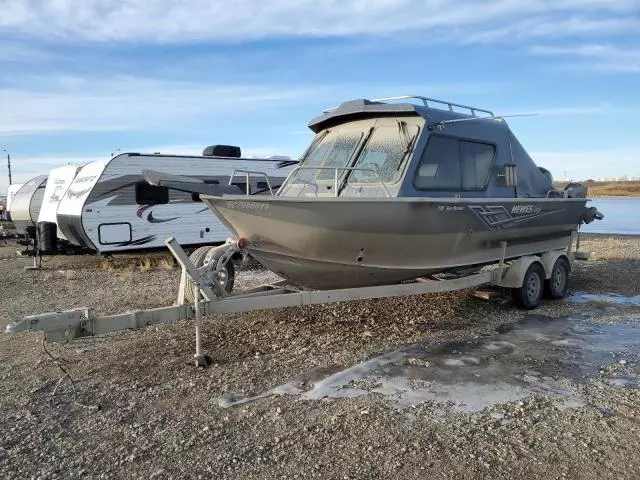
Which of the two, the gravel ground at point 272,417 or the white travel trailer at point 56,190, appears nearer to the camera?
the gravel ground at point 272,417

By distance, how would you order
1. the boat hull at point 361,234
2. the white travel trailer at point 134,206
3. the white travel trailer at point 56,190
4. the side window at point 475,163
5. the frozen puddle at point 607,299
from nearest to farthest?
the boat hull at point 361,234, the side window at point 475,163, the frozen puddle at point 607,299, the white travel trailer at point 134,206, the white travel trailer at point 56,190

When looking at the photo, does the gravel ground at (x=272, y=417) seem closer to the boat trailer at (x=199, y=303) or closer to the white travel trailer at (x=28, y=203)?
the boat trailer at (x=199, y=303)

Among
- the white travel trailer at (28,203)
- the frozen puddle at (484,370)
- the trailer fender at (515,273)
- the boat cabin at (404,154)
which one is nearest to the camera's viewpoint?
the frozen puddle at (484,370)

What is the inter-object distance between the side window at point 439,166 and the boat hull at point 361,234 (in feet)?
0.98

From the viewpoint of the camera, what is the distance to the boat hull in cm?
600

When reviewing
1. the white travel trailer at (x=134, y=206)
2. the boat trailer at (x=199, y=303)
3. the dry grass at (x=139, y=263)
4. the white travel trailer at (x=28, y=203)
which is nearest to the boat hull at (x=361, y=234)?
the boat trailer at (x=199, y=303)

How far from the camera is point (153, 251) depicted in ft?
46.2

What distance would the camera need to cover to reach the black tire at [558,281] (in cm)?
895

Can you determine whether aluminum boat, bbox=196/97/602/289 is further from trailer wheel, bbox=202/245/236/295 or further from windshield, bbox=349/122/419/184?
trailer wheel, bbox=202/245/236/295

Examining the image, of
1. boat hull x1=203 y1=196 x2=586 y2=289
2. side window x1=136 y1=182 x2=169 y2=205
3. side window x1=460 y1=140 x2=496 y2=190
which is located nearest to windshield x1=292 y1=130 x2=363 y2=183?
boat hull x1=203 y1=196 x2=586 y2=289

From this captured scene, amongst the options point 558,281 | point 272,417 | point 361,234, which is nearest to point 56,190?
point 361,234

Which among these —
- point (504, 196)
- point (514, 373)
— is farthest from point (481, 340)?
point (504, 196)

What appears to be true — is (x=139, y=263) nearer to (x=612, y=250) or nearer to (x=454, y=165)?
(x=454, y=165)

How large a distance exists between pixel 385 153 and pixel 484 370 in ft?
9.40
